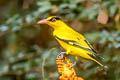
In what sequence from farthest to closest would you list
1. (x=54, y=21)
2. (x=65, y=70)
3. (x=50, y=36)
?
(x=50, y=36) < (x=54, y=21) < (x=65, y=70)

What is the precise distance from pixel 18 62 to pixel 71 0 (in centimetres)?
101

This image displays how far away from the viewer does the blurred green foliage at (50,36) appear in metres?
3.01

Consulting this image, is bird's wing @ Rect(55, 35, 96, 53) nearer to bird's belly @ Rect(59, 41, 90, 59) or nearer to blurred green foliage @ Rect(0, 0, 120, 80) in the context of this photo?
bird's belly @ Rect(59, 41, 90, 59)

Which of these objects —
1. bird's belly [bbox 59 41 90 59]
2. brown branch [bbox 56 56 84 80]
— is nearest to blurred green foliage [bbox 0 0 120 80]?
bird's belly [bbox 59 41 90 59]

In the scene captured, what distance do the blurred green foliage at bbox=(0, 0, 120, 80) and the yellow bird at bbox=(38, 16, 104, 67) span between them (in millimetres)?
791

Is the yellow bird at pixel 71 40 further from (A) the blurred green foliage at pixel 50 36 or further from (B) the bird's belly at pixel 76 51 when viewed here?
(A) the blurred green foliage at pixel 50 36

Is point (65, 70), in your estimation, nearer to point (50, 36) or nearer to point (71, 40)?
point (71, 40)

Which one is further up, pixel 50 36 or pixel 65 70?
pixel 50 36

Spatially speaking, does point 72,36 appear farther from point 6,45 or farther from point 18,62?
point 6,45

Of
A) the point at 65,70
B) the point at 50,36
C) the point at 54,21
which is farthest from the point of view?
the point at 50,36

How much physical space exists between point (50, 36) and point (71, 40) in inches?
96.7

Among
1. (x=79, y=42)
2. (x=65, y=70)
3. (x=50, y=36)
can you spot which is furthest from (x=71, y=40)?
(x=50, y=36)

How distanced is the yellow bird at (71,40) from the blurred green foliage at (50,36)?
791 millimetres

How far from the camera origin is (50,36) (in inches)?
162
